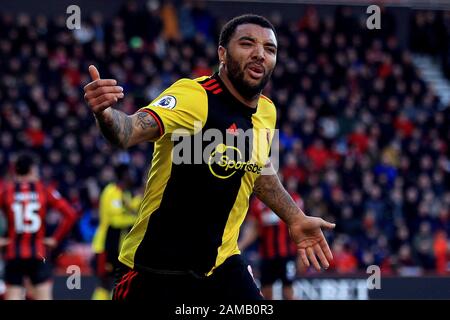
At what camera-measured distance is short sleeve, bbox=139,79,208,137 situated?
209 inches

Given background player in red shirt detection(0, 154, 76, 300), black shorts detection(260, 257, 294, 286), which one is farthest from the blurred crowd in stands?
background player in red shirt detection(0, 154, 76, 300)

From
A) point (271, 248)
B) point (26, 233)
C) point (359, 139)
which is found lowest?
point (271, 248)

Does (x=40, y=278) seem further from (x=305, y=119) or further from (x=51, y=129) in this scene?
(x=305, y=119)

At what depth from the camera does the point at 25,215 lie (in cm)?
1102

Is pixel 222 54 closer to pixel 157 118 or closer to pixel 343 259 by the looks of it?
pixel 157 118

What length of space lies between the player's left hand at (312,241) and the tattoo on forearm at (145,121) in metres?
1.28

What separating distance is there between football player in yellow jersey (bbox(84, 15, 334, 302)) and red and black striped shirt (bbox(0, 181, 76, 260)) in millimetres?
5282

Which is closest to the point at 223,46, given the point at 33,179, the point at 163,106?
the point at 163,106

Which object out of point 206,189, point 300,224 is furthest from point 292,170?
point 206,189

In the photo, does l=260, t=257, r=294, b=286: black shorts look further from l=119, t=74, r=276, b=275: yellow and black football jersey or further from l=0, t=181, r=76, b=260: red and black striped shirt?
l=119, t=74, r=276, b=275: yellow and black football jersey

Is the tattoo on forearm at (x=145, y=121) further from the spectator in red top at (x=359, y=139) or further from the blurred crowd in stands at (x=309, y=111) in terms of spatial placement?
the spectator in red top at (x=359, y=139)

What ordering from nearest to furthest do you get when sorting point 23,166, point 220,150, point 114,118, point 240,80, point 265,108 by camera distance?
1. point 114,118
2. point 220,150
3. point 240,80
4. point 265,108
5. point 23,166

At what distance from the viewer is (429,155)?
2005cm

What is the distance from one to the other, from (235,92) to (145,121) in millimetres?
843
